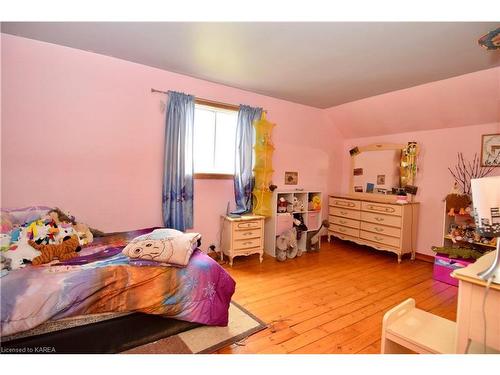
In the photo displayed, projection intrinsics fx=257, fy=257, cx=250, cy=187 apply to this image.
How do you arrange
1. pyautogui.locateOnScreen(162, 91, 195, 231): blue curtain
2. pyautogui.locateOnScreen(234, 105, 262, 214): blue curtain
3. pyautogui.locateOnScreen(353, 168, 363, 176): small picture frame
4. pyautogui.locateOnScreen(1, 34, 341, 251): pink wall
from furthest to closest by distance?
pyautogui.locateOnScreen(353, 168, 363, 176): small picture frame → pyautogui.locateOnScreen(234, 105, 262, 214): blue curtain → pyautogui.locateOnScreen(162, 91, 195, 231): blue curtain → pyautogui.locateOnScreen(1, 34, 341, 251): pink wall

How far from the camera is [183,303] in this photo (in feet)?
5.66

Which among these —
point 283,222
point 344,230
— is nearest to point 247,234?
point 283,222

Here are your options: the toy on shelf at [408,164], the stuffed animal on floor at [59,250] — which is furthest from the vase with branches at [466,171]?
the stuffed animal on floor at [59,250]

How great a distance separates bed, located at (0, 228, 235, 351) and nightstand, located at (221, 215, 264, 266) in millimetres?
1126

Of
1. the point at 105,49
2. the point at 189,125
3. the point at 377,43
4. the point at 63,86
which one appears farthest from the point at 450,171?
the point at 63,86

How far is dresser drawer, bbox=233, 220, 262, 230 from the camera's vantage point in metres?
3.14

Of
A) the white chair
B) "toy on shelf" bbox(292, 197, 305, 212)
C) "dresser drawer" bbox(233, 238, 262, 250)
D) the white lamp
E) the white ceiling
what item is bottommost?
"dresser drawer" bbox(233, 238, 262, 250)

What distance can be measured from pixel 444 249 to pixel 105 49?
4.16 metres

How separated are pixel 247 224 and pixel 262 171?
78 centimetres

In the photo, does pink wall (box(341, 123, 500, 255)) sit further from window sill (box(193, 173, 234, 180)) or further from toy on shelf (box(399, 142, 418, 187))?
window sill (box(193, 173, 234, 180))

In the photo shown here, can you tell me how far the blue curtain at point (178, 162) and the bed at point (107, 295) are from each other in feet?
3.21

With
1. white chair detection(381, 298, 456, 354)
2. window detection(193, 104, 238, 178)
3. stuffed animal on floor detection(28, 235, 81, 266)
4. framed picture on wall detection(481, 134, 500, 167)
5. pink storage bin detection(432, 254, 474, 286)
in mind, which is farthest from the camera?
window detection(193, 104, 238, 178)

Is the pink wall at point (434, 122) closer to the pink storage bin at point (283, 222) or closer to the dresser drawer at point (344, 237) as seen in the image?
the dresser drawer at point (344, 237)

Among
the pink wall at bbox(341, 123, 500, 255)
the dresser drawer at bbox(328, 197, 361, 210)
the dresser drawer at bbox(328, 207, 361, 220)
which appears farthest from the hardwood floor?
the dresser drawer at bbox(328, 197, 361, 210)
